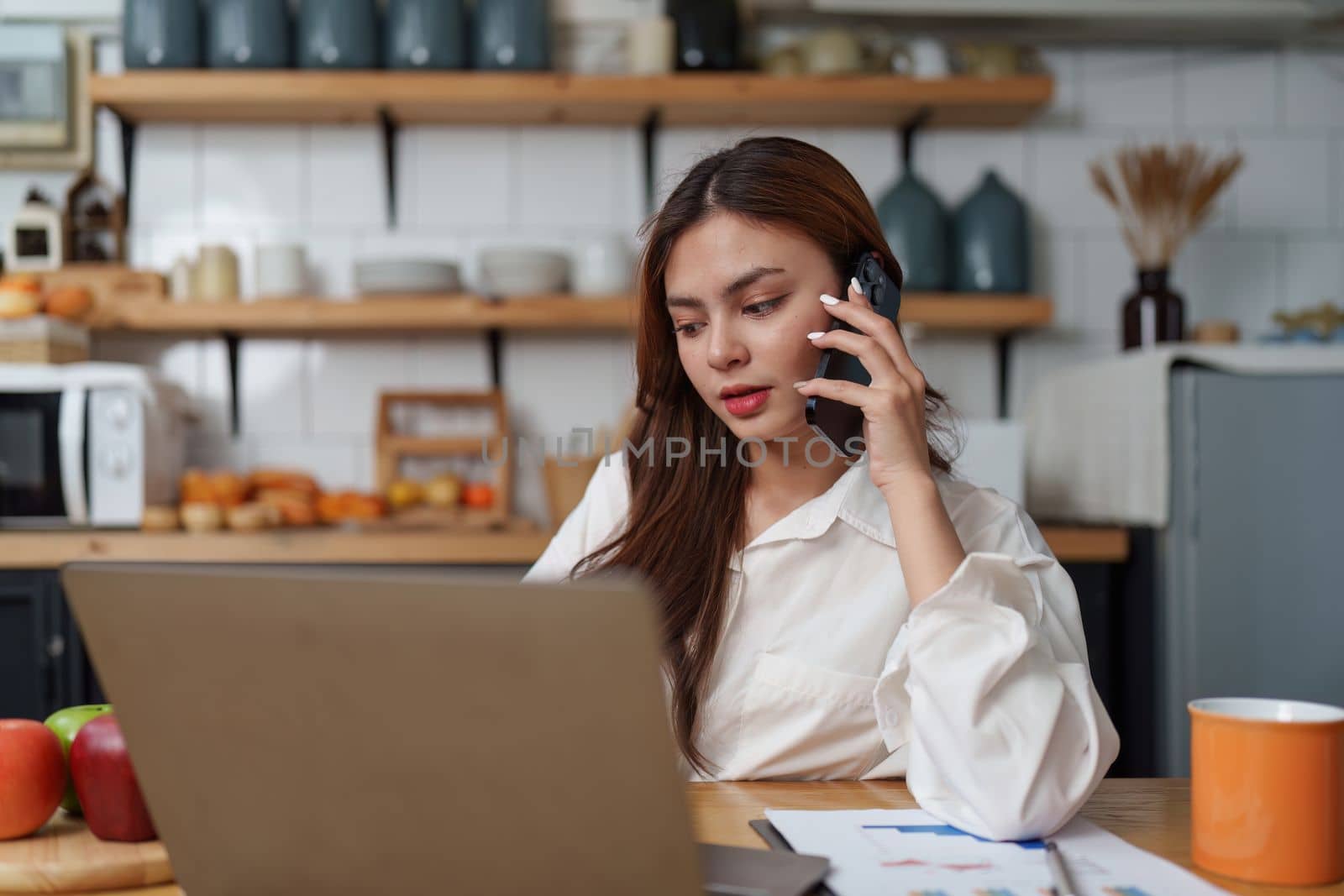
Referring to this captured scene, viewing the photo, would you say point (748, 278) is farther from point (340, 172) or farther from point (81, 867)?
point (340, 172)

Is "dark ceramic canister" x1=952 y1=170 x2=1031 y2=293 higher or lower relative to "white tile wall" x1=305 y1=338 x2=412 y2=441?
higher

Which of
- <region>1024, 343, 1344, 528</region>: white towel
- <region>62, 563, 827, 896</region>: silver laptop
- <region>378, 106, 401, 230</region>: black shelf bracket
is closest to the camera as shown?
<region>62, 563, 827, 896</region>: silver laptop

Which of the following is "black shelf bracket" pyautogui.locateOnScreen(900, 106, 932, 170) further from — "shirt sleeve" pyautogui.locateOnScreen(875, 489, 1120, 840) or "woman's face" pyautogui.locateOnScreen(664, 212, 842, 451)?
"shirt sleeve" pyautogui.locateOnScreen(875, 489, 1120, 840)

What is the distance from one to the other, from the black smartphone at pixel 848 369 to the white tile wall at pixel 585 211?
183 cm

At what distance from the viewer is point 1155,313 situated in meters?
2.73

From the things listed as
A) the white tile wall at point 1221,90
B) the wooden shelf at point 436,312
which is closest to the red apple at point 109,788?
the wooden shelf at point 436,312

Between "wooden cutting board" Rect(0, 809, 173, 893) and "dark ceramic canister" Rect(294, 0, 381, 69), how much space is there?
7.77 feet

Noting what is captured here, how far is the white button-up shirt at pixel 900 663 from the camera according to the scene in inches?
32.4

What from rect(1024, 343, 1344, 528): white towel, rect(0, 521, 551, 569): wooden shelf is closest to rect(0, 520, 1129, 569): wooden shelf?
rect(0, 521, 551, 569): wooden shelf

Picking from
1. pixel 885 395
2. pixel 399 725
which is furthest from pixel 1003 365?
pixel 399 725

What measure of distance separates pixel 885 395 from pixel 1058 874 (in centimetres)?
44

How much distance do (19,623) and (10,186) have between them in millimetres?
1227

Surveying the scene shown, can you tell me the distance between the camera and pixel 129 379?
2482mm

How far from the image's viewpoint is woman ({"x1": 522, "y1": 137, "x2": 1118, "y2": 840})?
2.92ft
